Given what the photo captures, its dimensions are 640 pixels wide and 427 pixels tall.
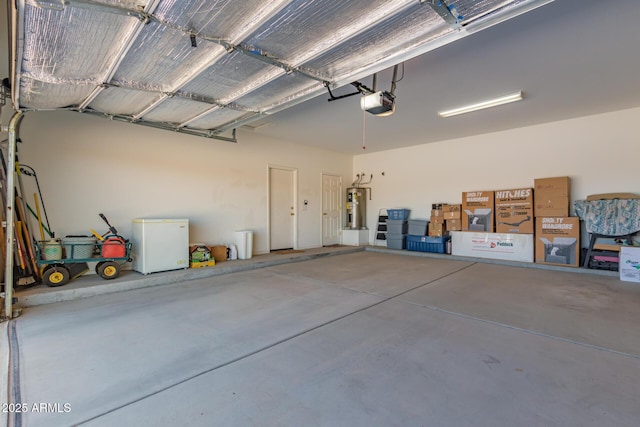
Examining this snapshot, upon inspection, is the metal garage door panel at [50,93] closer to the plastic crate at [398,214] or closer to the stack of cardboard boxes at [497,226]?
the plastic crate at [398,214]

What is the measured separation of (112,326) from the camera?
284 cm

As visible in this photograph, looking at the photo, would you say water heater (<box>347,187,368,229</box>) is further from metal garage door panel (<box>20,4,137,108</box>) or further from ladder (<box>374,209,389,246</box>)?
metal garage door panel (<box>20,4,137,108</box>)

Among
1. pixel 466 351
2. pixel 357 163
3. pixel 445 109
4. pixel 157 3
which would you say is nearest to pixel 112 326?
pixel 157 3

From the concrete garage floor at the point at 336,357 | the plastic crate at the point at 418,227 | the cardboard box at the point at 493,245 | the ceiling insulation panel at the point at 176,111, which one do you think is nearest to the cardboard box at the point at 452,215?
the cardboard box at the point at 493,245

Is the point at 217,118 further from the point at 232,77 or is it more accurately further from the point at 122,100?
the point at 232,77

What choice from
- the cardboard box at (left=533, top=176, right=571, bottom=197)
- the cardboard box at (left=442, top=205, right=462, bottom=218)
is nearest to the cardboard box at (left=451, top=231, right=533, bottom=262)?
the cardboard box at (left=442, top=205, right=462, bottom=218)

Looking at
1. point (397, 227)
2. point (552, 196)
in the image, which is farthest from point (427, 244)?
point (552, 196)

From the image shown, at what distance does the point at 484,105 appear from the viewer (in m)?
4.88

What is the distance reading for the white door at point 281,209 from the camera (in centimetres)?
710

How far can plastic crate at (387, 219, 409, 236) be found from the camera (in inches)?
300

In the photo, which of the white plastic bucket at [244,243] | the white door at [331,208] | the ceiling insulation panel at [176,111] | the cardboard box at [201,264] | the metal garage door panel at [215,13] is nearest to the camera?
the metal garage door panel at [215,13]

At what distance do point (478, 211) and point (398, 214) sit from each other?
6.28 feet

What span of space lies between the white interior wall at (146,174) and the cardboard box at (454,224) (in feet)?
12.1

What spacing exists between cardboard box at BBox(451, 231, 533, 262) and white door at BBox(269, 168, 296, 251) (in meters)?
4.02
